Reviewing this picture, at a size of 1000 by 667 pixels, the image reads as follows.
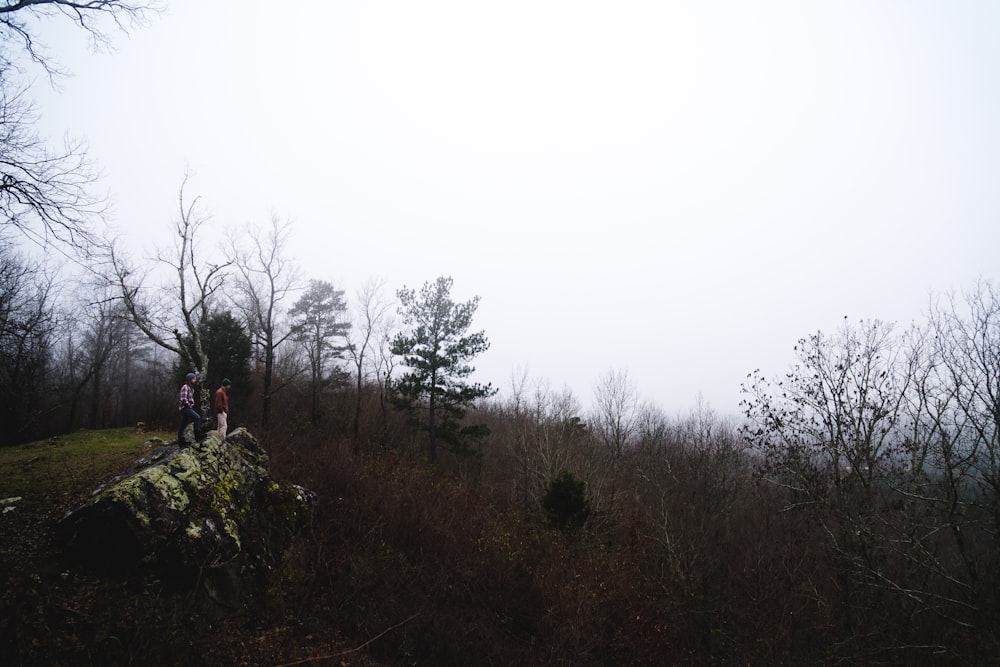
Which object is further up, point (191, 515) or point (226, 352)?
point (226, 352)

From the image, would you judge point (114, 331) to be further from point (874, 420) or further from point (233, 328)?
point (874, 420)

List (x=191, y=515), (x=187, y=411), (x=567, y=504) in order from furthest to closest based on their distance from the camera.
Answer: (x=567, y=504), (x=187, y=411), (x=191, y=515)

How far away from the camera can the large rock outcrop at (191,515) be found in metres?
6.39

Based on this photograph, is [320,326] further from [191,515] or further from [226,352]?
[191,515]

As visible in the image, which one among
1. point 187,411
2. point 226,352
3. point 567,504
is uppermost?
point 226,352

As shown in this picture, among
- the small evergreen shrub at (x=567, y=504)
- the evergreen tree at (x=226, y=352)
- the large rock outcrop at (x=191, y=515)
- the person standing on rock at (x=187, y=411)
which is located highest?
the evergreen tree at (x=226, y=352)

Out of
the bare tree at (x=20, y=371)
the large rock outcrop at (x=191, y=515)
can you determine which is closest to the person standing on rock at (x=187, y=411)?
the large rock outcrop at (x=191, y=515)

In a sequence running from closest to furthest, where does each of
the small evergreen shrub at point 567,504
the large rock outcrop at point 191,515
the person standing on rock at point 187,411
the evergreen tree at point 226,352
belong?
the large rock outcrop at point 191,515 → the person standing on rock at point 187,411 → the small evergreen shrub at point 567,504 → the evergreen tree at point 226,352

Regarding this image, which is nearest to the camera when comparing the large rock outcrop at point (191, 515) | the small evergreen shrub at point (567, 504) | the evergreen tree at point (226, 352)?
the large rock outcrop at point (191, 515)

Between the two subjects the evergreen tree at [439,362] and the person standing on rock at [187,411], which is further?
the evergreen tree at [439,362]

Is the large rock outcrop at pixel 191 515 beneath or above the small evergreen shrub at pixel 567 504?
above

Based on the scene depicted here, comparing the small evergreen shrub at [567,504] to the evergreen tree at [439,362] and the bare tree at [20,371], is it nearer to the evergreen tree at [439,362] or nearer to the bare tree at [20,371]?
the evergreen tree at [439,362]

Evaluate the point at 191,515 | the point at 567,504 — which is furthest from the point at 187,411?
the point at 567,504

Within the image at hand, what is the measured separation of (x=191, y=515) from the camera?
7355 mm
